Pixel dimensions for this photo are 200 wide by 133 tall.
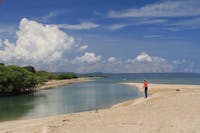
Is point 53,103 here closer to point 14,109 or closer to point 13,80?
point 14,109

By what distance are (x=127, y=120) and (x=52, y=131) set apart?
5150 millimetres

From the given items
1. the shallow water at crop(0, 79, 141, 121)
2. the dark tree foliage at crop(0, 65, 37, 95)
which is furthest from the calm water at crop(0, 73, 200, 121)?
the dark tree foliage at crop(0, 65, 37, 95)

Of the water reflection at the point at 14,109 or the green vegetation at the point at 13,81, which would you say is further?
the green vegetation at the point at 13,81

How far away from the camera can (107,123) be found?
837 inches

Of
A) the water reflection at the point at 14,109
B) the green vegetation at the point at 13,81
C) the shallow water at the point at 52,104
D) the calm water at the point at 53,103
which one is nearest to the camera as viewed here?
the water reflection at the point at 14,109

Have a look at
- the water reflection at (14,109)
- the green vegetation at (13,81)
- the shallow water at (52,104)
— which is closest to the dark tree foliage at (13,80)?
the green vegetation at (13,81)

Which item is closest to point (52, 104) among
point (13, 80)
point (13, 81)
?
point (13, 80)

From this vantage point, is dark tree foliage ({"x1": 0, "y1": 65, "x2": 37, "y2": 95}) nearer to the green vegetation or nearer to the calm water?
the green vegetation

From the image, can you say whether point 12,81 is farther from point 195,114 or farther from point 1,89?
point 195,114

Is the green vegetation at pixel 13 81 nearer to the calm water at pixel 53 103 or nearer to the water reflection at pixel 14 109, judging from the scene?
the calm water at pixel 53 103

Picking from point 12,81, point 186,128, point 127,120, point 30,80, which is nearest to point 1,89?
point 12,81

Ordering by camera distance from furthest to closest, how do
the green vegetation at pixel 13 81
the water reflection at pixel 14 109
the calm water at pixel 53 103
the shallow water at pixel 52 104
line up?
the green vegetation at pixel 13 81 < the calm water at pixel 53 103 < the shallow water at pixel 52 104 < the water reflection at pixel 14 109

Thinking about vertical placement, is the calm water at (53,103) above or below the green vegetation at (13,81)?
below

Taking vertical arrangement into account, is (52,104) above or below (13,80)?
below
